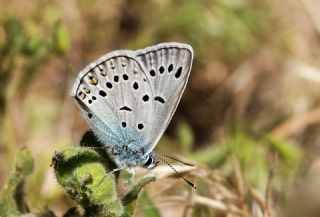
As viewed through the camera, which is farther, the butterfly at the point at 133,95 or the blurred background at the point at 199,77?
the blurred background at the point at 199,77

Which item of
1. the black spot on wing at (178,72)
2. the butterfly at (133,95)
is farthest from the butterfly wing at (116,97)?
the black spot on wing at (178,72)

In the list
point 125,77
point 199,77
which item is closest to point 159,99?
point 125,77

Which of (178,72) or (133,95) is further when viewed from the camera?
(133,95)

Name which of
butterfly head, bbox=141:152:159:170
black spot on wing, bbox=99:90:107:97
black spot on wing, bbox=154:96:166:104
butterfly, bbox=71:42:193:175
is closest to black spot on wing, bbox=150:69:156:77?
butterfly, bbox=71:42:193:175

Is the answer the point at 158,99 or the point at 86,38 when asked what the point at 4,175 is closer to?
the point at 86,38

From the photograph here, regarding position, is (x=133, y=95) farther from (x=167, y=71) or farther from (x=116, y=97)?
(x=167, y=71)

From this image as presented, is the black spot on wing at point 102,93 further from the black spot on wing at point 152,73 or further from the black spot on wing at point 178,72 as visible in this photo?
the black spot on wing at point 178,72
